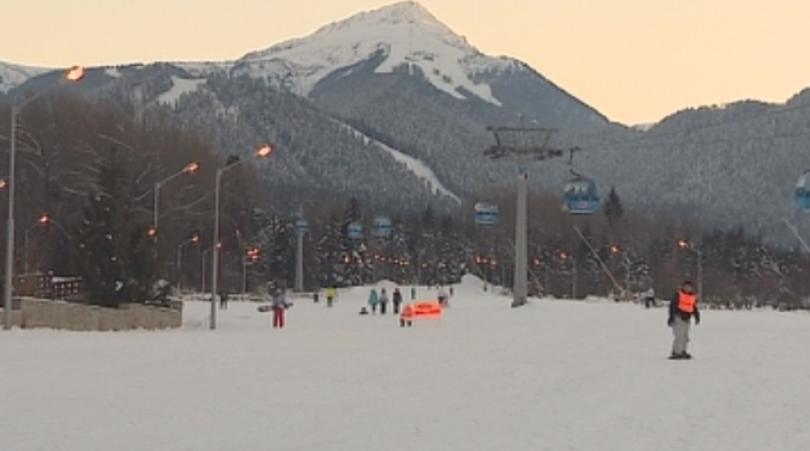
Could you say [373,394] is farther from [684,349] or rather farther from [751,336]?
[751,336]

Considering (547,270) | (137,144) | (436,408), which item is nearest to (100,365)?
(436,408)

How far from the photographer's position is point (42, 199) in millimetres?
100688

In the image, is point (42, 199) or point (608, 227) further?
point (608, 227)

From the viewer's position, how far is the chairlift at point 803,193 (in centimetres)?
5006

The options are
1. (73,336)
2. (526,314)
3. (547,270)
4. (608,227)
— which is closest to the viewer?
(73,336)

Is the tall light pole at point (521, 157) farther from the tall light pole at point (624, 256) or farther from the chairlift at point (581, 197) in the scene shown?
the tall light pole at point (624, 256)

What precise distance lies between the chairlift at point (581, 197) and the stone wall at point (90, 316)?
1992 cm

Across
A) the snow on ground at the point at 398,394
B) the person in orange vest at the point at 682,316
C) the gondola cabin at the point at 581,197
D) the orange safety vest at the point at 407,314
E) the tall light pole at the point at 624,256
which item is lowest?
the snow on ground at the point at 398,394

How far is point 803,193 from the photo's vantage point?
1980 inches

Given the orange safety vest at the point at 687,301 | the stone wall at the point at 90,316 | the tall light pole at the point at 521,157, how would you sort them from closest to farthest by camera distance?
the orange safety vest at the point at 687,301, the stone wall at the point at 90,316, the tall light pole at the point at 521,157

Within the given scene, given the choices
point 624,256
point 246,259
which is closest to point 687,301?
point 246,259

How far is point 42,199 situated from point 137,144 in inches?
760

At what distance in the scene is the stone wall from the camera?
37.8m

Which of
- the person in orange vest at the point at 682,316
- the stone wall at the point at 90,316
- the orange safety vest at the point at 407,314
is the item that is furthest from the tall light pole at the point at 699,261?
the person in orange vest at the point at 682,316
